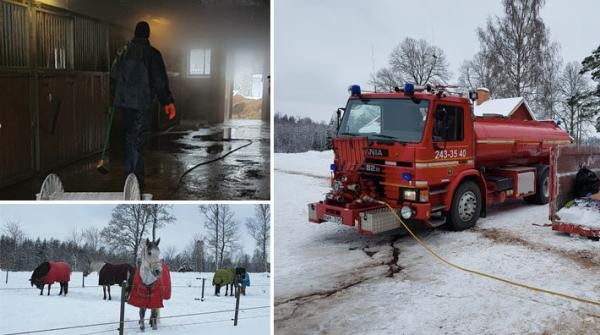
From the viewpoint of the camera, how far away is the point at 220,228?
2.45m

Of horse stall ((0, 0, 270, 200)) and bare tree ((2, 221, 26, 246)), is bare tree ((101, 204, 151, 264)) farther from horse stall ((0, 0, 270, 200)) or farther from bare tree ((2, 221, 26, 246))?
bare tree ((2, 221, 26, 246))

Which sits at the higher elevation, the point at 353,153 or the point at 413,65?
the point at 413,65

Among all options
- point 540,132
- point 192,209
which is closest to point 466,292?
point 192,209

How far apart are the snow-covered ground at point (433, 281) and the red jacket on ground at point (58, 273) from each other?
3.88ft

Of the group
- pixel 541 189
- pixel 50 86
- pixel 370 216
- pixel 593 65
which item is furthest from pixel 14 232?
pixel 593 65

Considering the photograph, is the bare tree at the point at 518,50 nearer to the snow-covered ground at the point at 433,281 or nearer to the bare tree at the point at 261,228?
the snow-covered ground at the point at 433,281

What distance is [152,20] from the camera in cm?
246

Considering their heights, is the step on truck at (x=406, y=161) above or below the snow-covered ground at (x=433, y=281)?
above

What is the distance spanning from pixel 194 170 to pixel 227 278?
555 mm

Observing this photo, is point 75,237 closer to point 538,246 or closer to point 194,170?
point 194,170

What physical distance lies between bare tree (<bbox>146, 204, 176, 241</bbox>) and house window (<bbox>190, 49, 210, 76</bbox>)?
26.4 inches

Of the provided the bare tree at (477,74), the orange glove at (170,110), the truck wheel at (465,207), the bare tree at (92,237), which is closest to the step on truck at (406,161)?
the truck wheel at (465,207)

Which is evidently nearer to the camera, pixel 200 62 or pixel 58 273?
pixel 58 273

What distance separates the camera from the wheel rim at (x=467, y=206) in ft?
17.0
